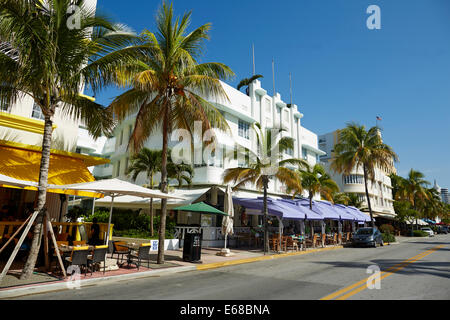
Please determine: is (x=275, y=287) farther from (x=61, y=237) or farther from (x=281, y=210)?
(x=281, y=210)

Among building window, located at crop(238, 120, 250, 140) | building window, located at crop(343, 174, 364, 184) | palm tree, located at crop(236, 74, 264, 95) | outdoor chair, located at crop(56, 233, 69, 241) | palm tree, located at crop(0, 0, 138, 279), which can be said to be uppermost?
palm tree, located at crop(236, 74, 264, 95)

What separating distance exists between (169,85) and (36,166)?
6.39 m

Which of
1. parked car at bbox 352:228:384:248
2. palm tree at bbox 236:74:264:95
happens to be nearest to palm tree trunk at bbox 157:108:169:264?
parked car at bbox 352:228:384:248

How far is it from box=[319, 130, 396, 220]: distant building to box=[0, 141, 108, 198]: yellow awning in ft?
125

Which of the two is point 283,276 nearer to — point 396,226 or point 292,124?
point 292,124

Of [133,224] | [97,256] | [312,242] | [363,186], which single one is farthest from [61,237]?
[363,186]

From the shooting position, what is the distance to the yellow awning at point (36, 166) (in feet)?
36.1

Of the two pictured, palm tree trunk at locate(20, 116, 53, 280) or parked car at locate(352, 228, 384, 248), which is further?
parked car at locate(352, 228, 384, 248)

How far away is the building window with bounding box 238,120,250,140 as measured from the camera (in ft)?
97.5

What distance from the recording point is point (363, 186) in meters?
54.0

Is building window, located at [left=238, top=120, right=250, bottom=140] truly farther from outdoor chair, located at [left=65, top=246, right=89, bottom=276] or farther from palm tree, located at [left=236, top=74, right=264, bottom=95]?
outdoor chair, located at [left=65, top=246, right=89, bottom=276]
